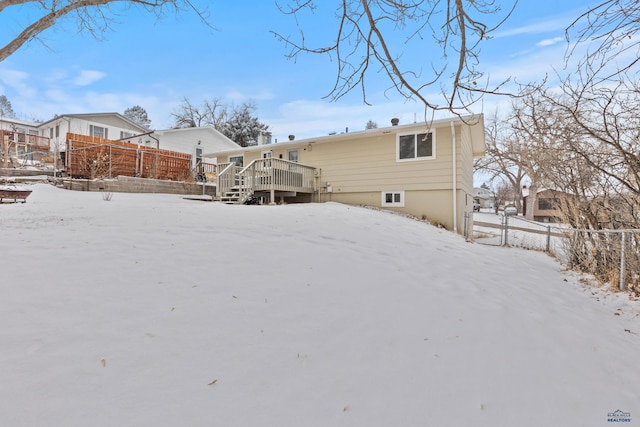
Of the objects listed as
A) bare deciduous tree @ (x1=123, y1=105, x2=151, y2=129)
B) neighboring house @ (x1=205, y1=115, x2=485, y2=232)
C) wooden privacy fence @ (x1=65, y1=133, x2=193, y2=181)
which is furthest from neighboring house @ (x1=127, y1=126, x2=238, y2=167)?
bare deciduous tree @ (x1=123, y1=105, x2=151, y2=129)

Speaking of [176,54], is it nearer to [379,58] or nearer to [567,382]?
[379,58]

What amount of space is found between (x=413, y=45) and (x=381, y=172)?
28.4 feet

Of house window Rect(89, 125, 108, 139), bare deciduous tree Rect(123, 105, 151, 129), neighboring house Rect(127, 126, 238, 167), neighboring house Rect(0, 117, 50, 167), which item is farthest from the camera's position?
bare deciduous tree Rect(123, 105, 151, 129)

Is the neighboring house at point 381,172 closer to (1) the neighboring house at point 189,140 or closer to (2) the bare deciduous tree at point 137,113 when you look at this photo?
(1) the neighboring house at point 189,140

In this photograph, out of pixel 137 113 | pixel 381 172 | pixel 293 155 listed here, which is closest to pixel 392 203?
pixel 381 172

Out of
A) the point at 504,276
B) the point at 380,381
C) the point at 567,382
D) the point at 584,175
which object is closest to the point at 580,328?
the point at 567,382

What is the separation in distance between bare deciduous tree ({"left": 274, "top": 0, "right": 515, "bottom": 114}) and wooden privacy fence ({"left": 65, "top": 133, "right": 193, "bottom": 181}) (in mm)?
12990

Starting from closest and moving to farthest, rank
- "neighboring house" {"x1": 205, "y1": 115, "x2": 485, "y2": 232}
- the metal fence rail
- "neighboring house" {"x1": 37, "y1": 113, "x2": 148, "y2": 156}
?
the metal fence rail < "neighboring house" {"x1": 205, "y1": 115, "x2": 485, "y2": 232} < "neighboring house" {"x1": 37, "y1": 113, "x2": 148, "y2": 156}

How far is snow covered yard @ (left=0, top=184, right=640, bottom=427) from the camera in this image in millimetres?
1702

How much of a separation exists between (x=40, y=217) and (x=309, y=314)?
17.4ft

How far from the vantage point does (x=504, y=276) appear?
4.99m

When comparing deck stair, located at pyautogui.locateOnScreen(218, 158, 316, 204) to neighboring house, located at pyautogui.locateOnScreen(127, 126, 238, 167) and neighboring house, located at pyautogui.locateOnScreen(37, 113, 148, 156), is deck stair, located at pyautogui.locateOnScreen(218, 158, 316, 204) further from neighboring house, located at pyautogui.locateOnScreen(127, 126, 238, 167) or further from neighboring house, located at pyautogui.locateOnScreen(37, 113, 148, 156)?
neighboring house, located at pyautogui.locateOnScreen(37, 113, 148, 156)

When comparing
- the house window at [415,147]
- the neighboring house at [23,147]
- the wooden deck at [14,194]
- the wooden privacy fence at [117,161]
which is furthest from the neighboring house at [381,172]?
the neighboring house at [23,147]

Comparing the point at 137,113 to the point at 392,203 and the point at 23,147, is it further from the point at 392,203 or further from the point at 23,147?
the point at 392,203
